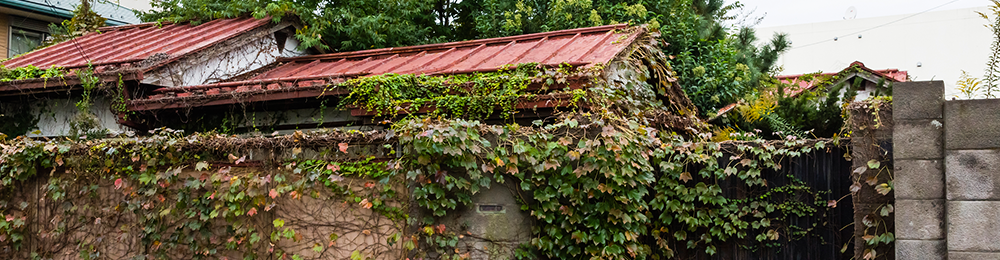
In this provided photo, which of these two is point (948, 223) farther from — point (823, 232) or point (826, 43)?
point (826, 43)

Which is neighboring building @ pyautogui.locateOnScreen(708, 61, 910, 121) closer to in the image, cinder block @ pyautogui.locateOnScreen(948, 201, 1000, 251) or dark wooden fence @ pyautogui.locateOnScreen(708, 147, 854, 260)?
dark wooden fence @ pyautogui.locateOnScreen(708, 147, 854, 260)

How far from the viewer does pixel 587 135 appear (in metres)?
4.71

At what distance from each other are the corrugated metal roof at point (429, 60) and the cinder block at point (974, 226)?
3.11 meters

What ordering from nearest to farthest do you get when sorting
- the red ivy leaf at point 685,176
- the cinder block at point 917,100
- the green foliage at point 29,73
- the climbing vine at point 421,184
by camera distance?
the cinder block at point 917,100
the climbing vine at point 421,184
the red ivy leaf at point 685,176
the green foliage at point 29,73

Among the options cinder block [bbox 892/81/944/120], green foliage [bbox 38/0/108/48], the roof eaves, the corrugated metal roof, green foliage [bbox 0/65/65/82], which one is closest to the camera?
cinder block [bbox 892/81/944/120]

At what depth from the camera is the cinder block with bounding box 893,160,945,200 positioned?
3723 mm

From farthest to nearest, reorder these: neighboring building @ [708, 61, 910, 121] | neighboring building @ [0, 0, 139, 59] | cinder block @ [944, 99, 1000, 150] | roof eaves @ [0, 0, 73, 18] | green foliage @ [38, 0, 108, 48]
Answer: neighboring building @ [0, 0, 139, 59], roof eaves @ [0, 0, 73, 18], green foliage @ [38, 0, 108, 48], neighboring building @ [708, 61, 910, 121], cinder block @ [944, 99, 1000, 150]

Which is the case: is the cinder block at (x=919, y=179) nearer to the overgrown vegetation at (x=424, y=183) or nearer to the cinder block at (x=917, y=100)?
the cinder block at (x=917, y=100)

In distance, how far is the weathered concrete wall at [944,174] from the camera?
11.8 feet

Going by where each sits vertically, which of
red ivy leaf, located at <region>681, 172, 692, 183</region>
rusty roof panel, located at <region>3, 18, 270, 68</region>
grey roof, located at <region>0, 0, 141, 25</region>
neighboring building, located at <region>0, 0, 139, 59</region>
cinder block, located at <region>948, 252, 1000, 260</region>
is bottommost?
cinder block, located at <region>948, 252, 1000, 260</region>

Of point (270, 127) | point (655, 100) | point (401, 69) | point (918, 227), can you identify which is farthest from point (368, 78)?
point (918, 227)

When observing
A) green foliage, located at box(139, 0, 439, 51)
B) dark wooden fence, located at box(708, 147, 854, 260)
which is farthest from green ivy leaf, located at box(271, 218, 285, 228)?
green foliage, located at box(139, 0, 439, 51)

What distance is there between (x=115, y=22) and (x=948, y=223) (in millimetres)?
18178

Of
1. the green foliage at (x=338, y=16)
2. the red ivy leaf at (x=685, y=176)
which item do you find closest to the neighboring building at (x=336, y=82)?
the red ivy leaf at (x=685, y=176)
